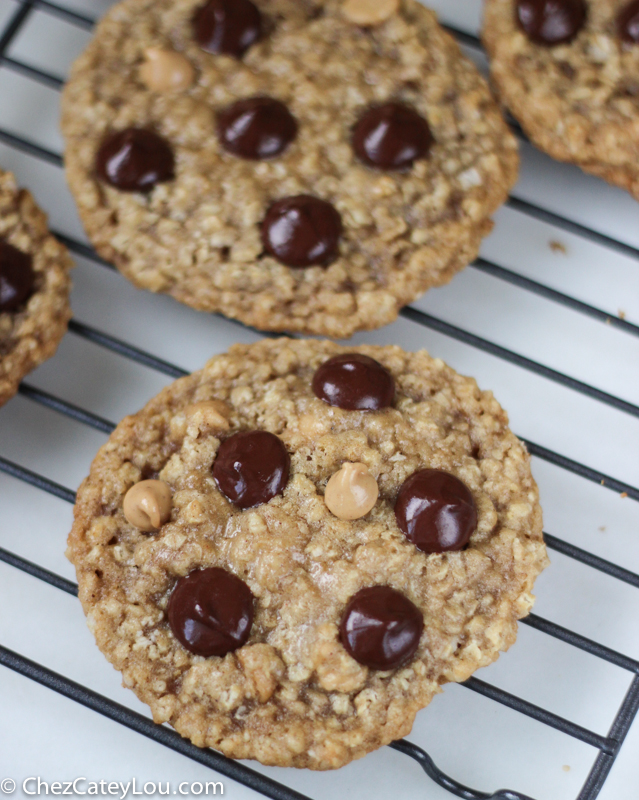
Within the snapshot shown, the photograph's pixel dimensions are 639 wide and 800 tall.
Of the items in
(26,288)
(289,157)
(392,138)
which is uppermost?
(392,138)

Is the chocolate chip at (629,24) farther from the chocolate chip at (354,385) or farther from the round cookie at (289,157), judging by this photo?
the chocolate chip at (354,385)

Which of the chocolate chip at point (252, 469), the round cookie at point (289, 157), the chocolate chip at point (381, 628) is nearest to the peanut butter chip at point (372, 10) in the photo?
the round cookie at point (289, 157)

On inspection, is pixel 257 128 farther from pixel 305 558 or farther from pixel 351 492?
pixel 305 558

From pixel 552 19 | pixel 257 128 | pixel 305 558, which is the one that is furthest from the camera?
pixel 552 19

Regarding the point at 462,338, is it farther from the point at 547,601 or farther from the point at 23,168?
the point at 23,168

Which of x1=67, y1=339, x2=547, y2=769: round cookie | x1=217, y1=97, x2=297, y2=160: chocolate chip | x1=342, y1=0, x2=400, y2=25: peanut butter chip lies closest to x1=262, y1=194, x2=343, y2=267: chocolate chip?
x1=217, y1=97, x2=297, y2=160: chocolate chip

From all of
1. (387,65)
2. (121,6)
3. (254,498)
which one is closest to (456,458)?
(254,498)

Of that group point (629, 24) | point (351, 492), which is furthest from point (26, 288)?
point (629, 24)
